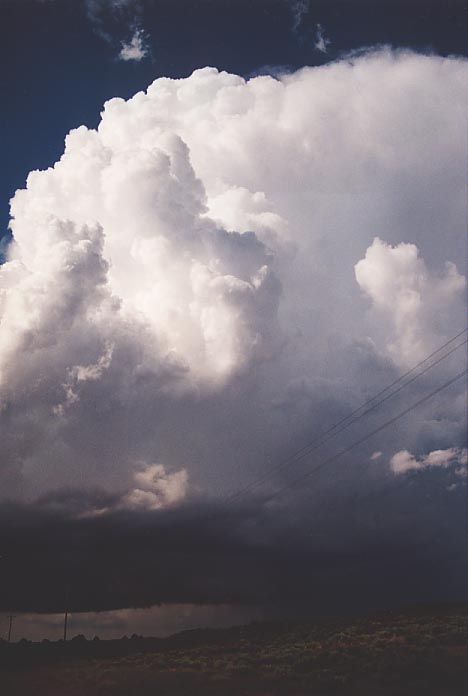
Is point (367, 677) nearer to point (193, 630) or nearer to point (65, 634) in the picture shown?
point (65, 634)

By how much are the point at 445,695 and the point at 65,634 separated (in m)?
80.2

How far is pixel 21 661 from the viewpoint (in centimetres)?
9775

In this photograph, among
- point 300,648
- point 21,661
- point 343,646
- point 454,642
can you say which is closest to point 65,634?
point 21,661

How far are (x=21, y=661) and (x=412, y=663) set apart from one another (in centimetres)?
7169

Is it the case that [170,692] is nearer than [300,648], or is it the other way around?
[170,692]

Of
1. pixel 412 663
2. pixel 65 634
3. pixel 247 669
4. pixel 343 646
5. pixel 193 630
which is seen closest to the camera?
pixel 412 663

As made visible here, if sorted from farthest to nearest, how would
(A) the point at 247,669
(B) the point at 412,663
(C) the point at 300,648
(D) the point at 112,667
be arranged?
1. (D) the point at 112,667
2. (C) the point at 300,648
3. (A) the point at 247,669
4. (B) the point at 412,663

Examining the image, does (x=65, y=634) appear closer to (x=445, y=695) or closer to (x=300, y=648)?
(x=300, y=648)

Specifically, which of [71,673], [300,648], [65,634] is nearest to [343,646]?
[300,648]

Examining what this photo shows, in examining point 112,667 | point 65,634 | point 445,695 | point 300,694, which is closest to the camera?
point 445,695

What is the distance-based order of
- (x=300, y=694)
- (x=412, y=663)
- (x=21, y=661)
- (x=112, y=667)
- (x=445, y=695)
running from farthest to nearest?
(x=21, y=661) → (x=112, y=667) → (x=412, y=663) → (x=300, y=694) → (x=445, y=695)

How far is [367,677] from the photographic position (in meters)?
50.7

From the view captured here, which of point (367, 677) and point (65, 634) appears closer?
point (367, 677)

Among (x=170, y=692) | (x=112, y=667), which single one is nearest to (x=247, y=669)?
(x=170, y=692)
